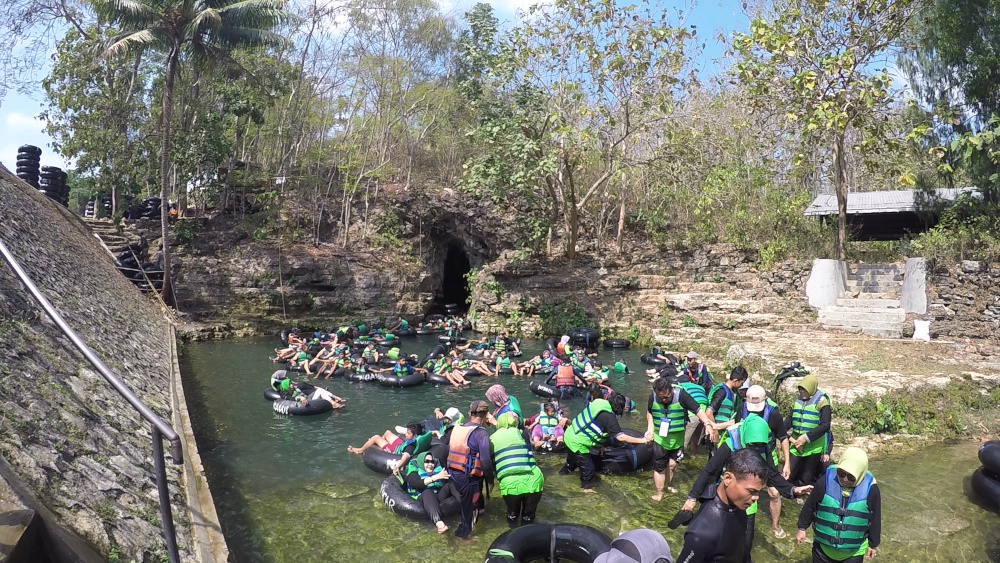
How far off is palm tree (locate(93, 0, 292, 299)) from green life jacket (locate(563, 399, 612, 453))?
16.7 metres

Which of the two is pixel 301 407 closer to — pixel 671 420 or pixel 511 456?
pixel 511 456

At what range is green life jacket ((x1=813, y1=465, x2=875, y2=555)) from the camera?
4266mm

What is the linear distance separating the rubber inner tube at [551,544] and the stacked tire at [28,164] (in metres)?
21.5

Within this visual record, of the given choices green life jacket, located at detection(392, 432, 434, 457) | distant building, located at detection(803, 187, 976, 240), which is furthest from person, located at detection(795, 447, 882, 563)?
distant building, located at detection(803, 187, 976, 240)

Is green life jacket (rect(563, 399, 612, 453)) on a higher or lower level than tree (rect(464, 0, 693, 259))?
lower

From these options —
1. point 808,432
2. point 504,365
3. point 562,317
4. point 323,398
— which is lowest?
point 323,398

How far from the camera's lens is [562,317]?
21047 mm

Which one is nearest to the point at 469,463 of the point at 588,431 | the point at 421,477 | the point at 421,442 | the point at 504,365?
the point at 421,477

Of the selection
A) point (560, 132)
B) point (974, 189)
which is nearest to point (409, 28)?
point (560, 132)

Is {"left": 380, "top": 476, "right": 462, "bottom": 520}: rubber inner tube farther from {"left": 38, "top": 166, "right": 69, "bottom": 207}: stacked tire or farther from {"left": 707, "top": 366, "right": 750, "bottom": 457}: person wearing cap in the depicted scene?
{"left": 38, "top": 166, "right": 69, "bottom": 207}: stacked tire

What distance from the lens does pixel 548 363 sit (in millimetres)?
14555

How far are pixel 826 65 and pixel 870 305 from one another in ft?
20.5

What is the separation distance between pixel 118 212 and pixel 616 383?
20.9 m

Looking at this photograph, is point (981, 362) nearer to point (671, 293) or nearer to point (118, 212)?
point (671, 293)
